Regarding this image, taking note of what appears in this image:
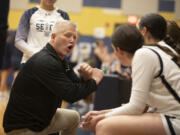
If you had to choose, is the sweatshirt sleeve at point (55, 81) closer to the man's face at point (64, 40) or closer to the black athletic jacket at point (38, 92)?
the black athletic jacket at point (38, 92)

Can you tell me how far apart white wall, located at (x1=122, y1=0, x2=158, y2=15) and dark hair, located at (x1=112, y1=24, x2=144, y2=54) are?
6.62 meters

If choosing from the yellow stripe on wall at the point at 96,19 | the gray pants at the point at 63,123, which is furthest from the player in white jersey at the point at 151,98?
the yellow stripe on wall at the point at 96,19

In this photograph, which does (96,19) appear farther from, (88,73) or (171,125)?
(171,125)

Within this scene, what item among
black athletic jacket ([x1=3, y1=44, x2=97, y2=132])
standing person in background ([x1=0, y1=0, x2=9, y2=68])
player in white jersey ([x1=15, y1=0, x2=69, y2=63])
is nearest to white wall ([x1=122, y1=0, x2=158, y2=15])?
player in white jersey ([x1=15, y1=0, x2=69, y2=63])

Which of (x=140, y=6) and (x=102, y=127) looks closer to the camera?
Answer: (x=102, y=127)

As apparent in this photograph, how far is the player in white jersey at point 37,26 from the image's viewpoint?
2.42 meters

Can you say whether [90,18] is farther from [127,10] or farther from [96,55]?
[96,55]

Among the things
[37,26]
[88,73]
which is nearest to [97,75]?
[88,73]

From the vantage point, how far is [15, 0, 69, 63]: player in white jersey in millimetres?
2424


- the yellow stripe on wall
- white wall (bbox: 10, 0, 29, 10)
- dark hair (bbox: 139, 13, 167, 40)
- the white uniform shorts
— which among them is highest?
dark hair (bbox: 139, 13, 167, 40)

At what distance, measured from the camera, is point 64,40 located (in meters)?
1.86

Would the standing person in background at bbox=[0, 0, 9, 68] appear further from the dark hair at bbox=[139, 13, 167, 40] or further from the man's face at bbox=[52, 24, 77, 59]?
the dark hair at bbox=[139, 13, 167, 40]

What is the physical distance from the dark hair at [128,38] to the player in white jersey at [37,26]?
0.90 metres

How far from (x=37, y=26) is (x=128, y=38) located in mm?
1050
